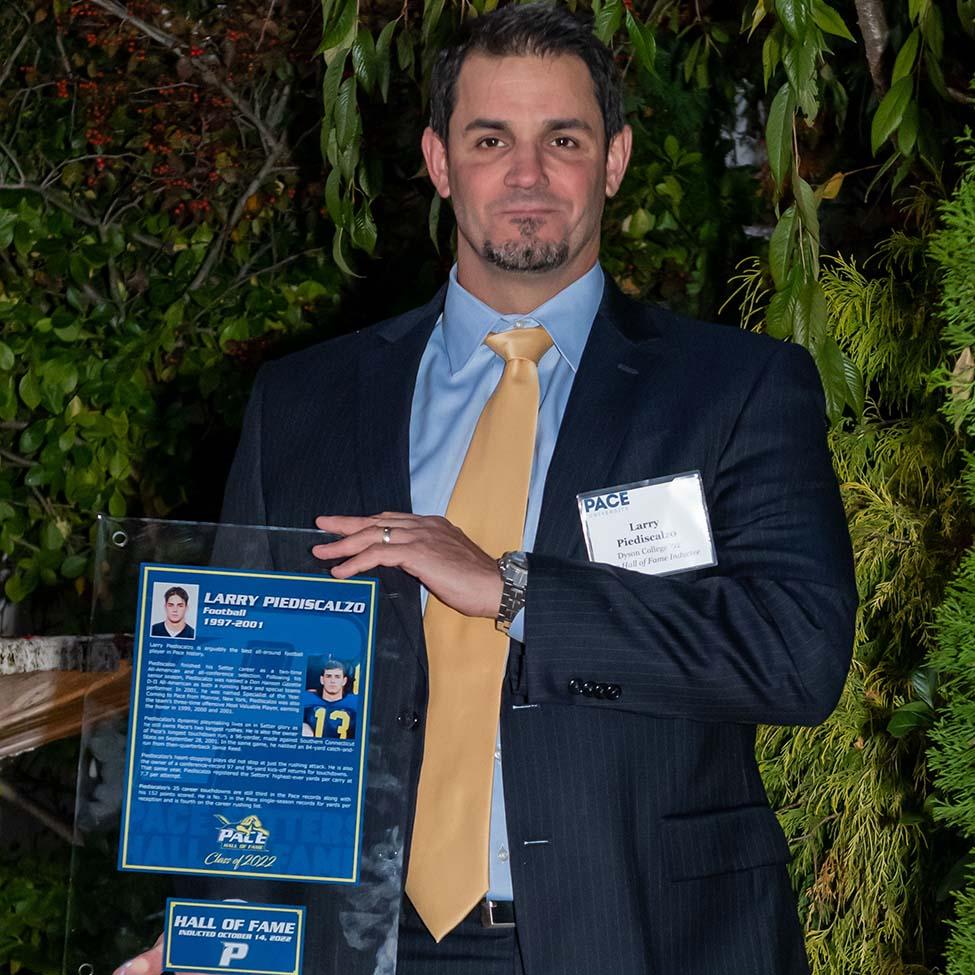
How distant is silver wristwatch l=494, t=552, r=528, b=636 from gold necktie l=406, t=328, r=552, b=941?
0.28ft

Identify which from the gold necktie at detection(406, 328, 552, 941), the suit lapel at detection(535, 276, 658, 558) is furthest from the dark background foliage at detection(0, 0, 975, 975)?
the gold necktie at detection(406, 328, 552, 941)

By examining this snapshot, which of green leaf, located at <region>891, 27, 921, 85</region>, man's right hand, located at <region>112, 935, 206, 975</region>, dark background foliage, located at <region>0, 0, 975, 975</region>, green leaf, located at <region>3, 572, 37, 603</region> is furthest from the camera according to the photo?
green leaf, located at <region>3, 572, 37, 603</region>

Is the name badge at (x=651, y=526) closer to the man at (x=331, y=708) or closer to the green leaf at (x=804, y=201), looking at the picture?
the man at (x=331, y=708)

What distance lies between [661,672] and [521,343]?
0.43 metres

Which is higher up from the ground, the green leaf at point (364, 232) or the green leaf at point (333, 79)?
the green leaf at point (333, 79)

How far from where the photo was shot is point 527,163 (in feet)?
5.50

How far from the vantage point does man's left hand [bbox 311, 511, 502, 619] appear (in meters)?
1.39

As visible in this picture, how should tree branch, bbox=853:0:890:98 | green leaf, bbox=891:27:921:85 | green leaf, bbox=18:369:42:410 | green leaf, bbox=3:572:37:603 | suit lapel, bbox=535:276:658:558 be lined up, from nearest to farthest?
suit lapel, bbox=535:276:658:558 < green leaf, bbox=891:27:921:85 < tree branch, bbox=853:0:890:98 < green leaf, bbox=18:369:42:410 < green leaf, bbox=3:572:37:603

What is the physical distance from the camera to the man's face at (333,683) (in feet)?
4.50

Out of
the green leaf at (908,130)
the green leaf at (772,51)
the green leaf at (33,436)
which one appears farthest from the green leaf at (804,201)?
the green leaf at (33,436)

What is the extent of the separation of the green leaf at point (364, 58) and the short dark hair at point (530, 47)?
240mm

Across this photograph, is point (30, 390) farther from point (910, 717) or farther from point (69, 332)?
point (910, 717)

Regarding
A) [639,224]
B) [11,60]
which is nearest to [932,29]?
[639,224]

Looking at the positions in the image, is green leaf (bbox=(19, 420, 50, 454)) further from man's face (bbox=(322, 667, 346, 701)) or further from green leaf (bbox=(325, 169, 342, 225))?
man's face (bbox=(322, 667, 346, 701))
